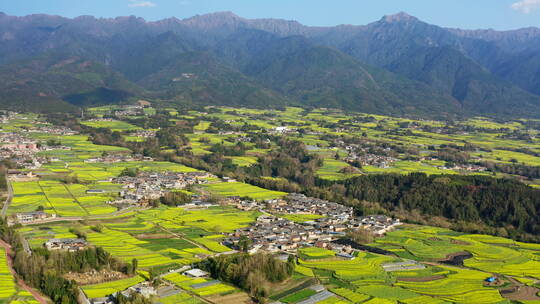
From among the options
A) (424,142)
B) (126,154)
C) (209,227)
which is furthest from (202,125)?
(209,227)

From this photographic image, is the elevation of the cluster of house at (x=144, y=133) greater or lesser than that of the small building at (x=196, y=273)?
greater

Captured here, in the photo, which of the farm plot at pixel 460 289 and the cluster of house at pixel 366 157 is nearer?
the farm plot at pixel 460 289

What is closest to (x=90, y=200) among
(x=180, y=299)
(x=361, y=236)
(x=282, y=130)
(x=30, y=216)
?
(x=30, y=216)

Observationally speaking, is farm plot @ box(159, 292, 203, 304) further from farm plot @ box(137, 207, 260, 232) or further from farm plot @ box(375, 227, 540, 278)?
farm plot @ box(375, 227, 540, 278)

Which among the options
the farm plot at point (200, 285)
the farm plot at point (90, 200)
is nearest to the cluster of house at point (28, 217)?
the farm plot at point (90, 200)

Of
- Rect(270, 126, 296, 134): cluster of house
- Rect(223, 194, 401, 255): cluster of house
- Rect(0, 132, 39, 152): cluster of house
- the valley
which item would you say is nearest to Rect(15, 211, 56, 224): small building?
the valley

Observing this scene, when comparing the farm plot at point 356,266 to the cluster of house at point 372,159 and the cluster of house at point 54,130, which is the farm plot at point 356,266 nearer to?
the cluster of house at point 372,159
